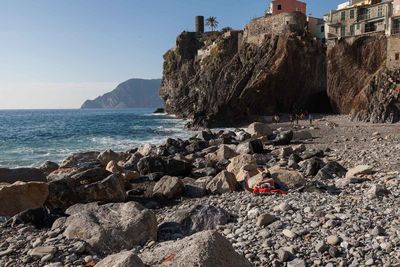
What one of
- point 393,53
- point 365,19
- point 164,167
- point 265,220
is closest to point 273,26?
point 365,19

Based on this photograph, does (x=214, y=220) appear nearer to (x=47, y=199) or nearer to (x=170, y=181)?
(x=170, y=181)

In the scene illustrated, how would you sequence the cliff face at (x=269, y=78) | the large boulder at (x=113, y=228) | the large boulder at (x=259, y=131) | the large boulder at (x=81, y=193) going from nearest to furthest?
the large boulder at (x=113, y=228), the large boulder at (x=81, y=193), the large boulder at (x=259, y=131), the cliff face at (x=269, y=78)

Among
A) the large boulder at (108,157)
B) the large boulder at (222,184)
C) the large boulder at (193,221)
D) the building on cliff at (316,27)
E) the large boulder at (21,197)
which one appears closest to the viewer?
the large boulder at (193,221)

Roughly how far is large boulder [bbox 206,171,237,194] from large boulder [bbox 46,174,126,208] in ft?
11.3

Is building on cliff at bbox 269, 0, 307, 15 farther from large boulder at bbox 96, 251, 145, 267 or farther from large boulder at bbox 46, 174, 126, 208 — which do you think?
large boulder at bbox 96, 251, 145, 267

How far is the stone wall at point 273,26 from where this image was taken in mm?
65812

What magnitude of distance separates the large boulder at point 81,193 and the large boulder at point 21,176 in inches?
138

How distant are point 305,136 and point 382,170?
16.1 m

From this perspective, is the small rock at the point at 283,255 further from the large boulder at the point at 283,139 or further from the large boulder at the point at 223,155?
the large boulder at the point at 283,139

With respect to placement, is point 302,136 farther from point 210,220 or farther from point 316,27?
point 316,27

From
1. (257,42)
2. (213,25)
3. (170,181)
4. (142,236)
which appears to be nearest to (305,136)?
(170,181)

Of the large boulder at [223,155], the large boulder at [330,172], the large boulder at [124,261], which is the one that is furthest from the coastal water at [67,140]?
the large boulder at [124,261]

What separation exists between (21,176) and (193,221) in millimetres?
10460

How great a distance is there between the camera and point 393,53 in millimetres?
52000
